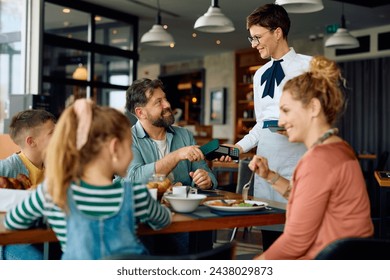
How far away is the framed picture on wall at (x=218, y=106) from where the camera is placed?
12578 mm

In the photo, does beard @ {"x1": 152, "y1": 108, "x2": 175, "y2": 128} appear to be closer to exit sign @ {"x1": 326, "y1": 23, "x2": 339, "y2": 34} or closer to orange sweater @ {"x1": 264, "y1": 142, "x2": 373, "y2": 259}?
orange sweater @ {"x1": 264, "y1": 142, "x2": 373, "y2": 259}

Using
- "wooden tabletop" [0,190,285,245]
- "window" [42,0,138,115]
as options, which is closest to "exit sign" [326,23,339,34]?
"window" [42,0,138,115]

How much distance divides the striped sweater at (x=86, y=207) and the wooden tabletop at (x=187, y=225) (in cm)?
3

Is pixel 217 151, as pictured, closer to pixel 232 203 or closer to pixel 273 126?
pixel 273 126

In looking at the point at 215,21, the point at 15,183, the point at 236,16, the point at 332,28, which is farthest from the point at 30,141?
the point at 332,28

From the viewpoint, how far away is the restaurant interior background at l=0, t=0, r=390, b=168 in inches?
281

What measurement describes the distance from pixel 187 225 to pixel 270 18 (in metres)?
1.40

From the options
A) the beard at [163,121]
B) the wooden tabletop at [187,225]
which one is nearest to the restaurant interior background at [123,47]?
the beard at [163,121]

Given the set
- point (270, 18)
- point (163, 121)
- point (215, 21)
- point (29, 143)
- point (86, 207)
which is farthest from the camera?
point (215, 21)

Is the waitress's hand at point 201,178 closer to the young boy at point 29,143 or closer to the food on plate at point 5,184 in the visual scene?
the young boy at point 29,143

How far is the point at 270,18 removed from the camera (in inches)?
111

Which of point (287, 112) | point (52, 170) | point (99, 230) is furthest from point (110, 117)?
point (287, 112)

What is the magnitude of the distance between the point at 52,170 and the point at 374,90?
880cm

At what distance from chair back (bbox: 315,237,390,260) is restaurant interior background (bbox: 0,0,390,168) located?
5.44 metres
